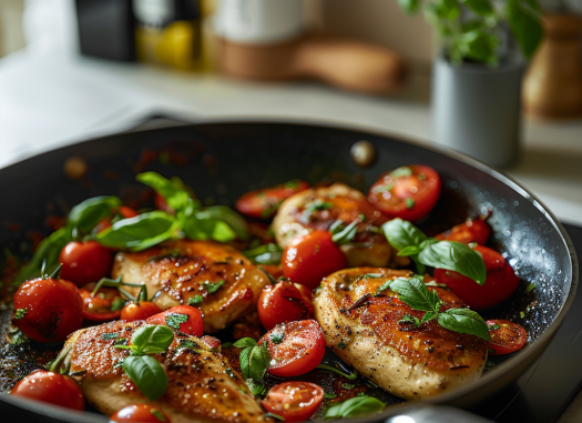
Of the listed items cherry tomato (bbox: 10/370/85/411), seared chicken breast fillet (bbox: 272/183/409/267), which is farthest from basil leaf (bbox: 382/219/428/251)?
cherry tomato (bbox: 10/370/85/411)

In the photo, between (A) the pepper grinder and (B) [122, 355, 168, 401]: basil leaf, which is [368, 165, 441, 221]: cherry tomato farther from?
(A) the pepper grinder

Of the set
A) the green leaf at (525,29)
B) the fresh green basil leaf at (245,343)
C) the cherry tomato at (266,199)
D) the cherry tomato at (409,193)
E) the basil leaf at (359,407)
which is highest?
the green leaf at (525,29)

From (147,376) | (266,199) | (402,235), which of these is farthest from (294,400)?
(266,199)

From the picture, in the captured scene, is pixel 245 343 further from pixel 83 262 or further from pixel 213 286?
pixel 83 262

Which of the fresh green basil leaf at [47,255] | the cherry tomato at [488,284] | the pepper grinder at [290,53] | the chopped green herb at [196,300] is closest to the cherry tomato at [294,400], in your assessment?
the chopped green herb at [196,300]

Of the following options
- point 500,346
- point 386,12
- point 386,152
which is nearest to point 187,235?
point 386,152

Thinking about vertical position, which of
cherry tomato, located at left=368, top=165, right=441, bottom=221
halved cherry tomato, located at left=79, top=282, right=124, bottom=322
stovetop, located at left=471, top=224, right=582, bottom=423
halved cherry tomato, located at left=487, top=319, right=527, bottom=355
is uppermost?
cherry tomato, located at left=368, top=165, right=441, bottom=221

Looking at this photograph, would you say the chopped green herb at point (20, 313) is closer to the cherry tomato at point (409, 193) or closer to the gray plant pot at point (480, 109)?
the cherry tomato at point (409, 193)

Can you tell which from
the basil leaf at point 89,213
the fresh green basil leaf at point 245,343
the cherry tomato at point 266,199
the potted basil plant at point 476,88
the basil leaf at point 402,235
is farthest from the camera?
the potted basil plant at point 476,88
